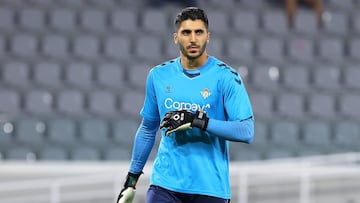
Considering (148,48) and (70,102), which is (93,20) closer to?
(148,48)

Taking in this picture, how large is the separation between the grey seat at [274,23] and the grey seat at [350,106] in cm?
128

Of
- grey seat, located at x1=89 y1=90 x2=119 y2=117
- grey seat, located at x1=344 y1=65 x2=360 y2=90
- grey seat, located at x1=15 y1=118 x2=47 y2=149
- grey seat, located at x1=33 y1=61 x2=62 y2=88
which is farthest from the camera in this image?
grey seat, located at x1=344 y1=65 x2=360 y2=90

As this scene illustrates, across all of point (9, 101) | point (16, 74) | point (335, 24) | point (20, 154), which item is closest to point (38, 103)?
point (9, 101)

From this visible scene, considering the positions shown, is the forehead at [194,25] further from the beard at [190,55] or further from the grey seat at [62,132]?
the grey seat at [62,132]

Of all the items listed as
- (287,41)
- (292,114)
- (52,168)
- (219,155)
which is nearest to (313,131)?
(292,114)

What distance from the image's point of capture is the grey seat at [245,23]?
1281 cm

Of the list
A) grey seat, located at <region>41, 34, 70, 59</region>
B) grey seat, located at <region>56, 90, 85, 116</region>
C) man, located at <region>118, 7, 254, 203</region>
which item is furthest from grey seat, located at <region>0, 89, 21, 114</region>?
man, located at <region>118, 7, 254, 203</region>

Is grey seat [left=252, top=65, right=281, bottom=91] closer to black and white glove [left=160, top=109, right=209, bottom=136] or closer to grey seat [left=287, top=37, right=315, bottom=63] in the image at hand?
grey seat [left=287, top=37, right=315, bottom=63]

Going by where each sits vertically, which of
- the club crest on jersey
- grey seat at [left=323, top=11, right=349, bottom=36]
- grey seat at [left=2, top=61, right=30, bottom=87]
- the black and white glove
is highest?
grey seat at [left=323, top=11, right=349, bottom=36]

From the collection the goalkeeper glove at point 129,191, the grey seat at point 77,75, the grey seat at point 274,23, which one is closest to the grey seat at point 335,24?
the grey seat at point 274,23

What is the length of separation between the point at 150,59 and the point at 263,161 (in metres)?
2.14

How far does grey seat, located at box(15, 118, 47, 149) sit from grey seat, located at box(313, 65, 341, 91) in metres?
3.76

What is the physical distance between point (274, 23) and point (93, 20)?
2487 mm

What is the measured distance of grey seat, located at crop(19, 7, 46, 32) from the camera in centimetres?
1236
